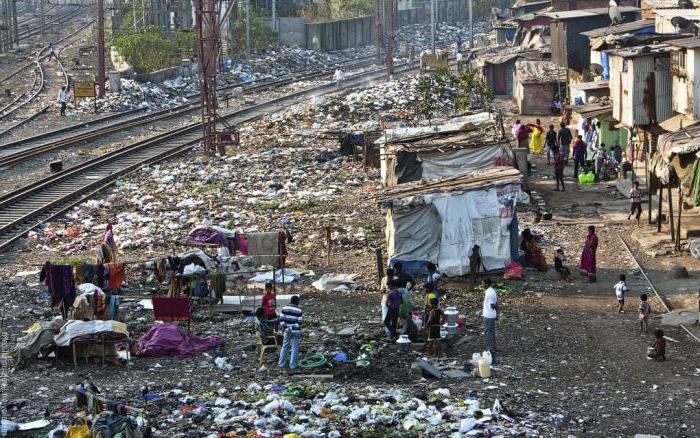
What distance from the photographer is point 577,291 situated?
54.1ft

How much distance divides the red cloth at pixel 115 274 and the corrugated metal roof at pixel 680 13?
57.2ft

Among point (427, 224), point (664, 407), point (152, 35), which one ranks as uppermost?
point (152, 35)

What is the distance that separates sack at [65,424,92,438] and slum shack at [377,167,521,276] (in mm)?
7728

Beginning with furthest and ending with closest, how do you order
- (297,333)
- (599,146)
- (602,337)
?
(599,146) → (602,337) → (297,333)

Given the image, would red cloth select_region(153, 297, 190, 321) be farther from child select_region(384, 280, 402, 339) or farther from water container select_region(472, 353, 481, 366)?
water container select_region(472, 353, 481, 366)

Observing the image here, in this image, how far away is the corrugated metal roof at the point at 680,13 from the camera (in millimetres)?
28525

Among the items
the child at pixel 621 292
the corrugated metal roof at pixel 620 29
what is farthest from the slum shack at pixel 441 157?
the corrugated metal roof at pixel 620 29

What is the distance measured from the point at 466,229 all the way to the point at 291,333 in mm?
5186

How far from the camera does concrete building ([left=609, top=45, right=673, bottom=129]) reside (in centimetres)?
2311

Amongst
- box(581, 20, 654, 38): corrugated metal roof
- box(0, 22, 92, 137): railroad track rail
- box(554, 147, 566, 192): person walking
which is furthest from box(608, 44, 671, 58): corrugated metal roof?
box(0, 22, 92, 137): railroad track rail

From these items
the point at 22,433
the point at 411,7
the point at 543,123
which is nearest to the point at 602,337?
the point at 22,433

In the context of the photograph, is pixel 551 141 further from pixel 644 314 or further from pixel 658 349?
pixel 658 349

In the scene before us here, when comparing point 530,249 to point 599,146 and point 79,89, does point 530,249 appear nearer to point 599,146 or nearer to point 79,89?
point 599,146

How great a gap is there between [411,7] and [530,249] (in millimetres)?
73867
